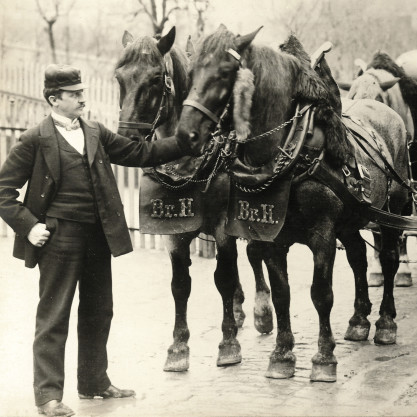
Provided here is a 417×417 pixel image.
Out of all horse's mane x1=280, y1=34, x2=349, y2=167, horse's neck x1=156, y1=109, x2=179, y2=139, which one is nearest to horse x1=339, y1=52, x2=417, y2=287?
horse's mane x1=280, y1=34, x2=349, y2=167

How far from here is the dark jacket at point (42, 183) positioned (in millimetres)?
4816

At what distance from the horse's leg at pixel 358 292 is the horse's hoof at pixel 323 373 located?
52.3 inches

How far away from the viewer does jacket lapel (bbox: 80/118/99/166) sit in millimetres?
4914

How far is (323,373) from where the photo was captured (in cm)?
563

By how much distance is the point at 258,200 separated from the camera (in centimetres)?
552

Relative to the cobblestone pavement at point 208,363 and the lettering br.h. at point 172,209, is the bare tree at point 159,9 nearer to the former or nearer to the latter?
the lettering br.h. at point 172,209

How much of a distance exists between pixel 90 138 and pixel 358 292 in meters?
3.20

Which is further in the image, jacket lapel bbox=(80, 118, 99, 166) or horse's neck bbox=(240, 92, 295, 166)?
horse's neck bbox=(240, 92, 295, 166)

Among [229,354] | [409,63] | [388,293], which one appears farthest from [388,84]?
[229,354]

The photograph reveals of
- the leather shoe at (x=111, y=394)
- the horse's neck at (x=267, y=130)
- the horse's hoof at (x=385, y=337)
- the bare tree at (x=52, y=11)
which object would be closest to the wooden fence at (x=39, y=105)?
the bare tree at (x=52, y=11)

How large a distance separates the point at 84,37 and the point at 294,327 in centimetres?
740

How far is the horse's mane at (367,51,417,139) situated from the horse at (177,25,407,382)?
9.26 ft

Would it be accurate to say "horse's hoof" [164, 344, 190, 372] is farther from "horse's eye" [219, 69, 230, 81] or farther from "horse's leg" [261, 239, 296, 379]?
"horse's eye" [219, 69, 230, 81]

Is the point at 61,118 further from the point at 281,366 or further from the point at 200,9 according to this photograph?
the point at 200,9
